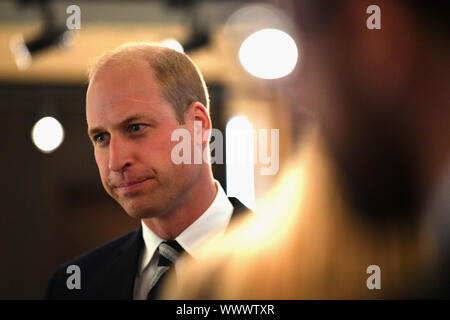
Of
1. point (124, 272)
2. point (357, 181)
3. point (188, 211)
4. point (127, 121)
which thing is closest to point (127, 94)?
point (127, 121)

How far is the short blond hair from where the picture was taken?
1092mm

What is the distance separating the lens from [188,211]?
1.12m

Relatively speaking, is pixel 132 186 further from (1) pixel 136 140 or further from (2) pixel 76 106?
(2) pixel 76 106

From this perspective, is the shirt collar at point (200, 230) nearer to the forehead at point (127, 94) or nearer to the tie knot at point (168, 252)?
the tie knot at point (168, 252)

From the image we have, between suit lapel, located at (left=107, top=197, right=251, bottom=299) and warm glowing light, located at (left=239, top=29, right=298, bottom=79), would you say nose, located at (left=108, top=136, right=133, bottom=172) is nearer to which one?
suit lapel, located at (left=107, top=197, right=251, bottom=299)

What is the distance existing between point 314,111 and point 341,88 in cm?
8

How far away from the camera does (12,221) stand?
121cm

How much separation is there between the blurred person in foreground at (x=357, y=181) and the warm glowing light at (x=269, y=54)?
3 cm

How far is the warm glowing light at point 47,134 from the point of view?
1220mm

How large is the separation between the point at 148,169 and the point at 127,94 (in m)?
0.15

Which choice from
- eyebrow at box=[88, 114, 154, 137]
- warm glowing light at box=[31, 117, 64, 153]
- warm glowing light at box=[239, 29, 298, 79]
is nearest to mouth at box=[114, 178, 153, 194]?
eyebrow at box=[88, 114, 154, 137]

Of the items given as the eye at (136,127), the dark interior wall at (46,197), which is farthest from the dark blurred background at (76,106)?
the eye at (136,127)
